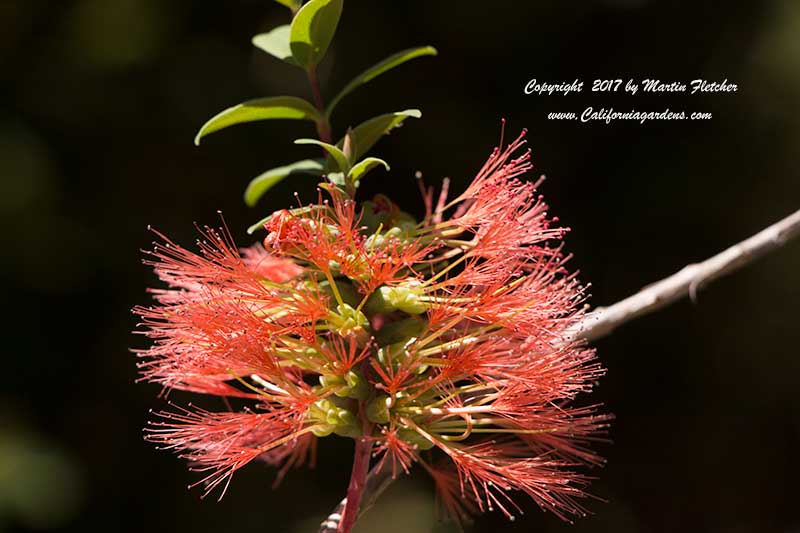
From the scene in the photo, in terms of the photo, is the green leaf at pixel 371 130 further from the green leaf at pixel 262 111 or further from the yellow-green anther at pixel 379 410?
the yellow-green anther at pixel 379 410

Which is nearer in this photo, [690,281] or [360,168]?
[360,168]

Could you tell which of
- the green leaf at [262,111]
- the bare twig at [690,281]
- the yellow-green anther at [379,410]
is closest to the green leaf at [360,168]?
the green leaf at [262,111]

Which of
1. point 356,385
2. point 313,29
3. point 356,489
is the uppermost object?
point 313,29

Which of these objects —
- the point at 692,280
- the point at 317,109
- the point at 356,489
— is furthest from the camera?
the point at 692,280

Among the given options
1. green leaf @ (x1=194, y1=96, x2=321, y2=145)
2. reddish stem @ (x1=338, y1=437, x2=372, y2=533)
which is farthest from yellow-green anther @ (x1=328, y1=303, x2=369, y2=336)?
green leaf @ (x1=194, y1=96, x2=321, y2=145)

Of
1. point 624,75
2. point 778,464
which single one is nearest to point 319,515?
point 778,464

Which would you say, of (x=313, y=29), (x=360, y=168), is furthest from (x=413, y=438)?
(x=313, y=29)

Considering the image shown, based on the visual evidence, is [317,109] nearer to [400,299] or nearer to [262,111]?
[262,111]

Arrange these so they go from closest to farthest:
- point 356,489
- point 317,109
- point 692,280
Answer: point 356,489 < point 317,109 < point 692,280

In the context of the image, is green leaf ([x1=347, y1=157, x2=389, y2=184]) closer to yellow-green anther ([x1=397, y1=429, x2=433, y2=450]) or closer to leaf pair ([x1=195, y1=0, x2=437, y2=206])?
leaf pair ([x1=195, y1=0, x2=437, y2=206])

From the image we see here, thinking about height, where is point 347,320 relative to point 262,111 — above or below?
below
